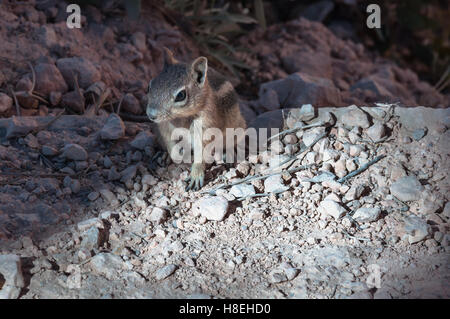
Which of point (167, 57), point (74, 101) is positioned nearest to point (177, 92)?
point (167, 57)

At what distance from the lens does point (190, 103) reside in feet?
9.16

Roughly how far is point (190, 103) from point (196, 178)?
0.46 m

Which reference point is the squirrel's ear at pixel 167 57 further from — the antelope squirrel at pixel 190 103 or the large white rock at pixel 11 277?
the large white rock at pixel 11 277

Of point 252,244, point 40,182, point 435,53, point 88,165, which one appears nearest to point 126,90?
point 88,165

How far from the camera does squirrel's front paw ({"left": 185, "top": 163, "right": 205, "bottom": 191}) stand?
9.04ft

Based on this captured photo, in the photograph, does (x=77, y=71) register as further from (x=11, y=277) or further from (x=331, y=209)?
(x=331, y=209)

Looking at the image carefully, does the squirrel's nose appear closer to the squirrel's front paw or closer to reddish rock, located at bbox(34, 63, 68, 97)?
the squirrel's front paw

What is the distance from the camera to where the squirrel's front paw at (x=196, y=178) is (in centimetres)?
275

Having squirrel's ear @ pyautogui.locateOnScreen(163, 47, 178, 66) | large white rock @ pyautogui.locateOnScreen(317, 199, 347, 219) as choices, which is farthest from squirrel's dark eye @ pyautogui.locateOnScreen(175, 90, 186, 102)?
large white rock @ pyautogui.locateOnScreen(317, 199, 347, 219)

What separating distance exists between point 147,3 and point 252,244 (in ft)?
10.0

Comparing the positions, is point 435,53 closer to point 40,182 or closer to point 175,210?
point 175,210

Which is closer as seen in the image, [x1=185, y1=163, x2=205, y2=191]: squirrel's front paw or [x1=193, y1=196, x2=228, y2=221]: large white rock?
[x1=193, y1=196, x2=228, y2=221]: large white rock

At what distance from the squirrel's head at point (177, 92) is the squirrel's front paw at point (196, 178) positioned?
1.10 ft

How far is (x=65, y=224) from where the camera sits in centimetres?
241
